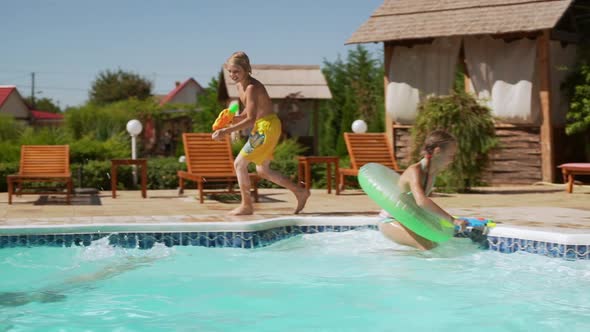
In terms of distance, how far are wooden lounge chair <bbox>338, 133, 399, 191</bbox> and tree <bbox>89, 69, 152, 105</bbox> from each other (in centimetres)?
5705

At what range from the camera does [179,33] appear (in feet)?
122

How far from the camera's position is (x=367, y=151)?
40.0 feet

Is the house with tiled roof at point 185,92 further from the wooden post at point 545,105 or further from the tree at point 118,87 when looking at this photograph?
the wooden post at point 545,105

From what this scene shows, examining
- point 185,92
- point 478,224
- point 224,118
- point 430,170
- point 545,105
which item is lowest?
point 478,224

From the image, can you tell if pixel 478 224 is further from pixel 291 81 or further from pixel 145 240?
pixel 291 81

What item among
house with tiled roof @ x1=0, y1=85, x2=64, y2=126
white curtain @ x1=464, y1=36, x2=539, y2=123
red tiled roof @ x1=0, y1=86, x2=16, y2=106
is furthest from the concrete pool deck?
house with tiled roof @ x1=0, y1=85, x2=64, y2=126

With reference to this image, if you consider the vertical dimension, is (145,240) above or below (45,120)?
below

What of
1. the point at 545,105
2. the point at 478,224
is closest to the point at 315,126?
the point at 545,105

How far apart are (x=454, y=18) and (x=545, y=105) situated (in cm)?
252

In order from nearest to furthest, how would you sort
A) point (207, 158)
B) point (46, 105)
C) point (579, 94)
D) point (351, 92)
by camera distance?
point (207, 158) → point (579, 94) → point (351, 92) → point (46, 105)

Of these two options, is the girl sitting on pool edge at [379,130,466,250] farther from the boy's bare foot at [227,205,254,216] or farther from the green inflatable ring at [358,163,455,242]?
the boy's bare foot at [227,205,254,216]

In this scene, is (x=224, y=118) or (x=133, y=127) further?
(x=133, y=127)

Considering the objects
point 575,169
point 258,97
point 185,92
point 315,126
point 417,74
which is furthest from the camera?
point 185,92

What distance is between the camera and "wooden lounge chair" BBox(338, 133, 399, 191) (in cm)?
1204
